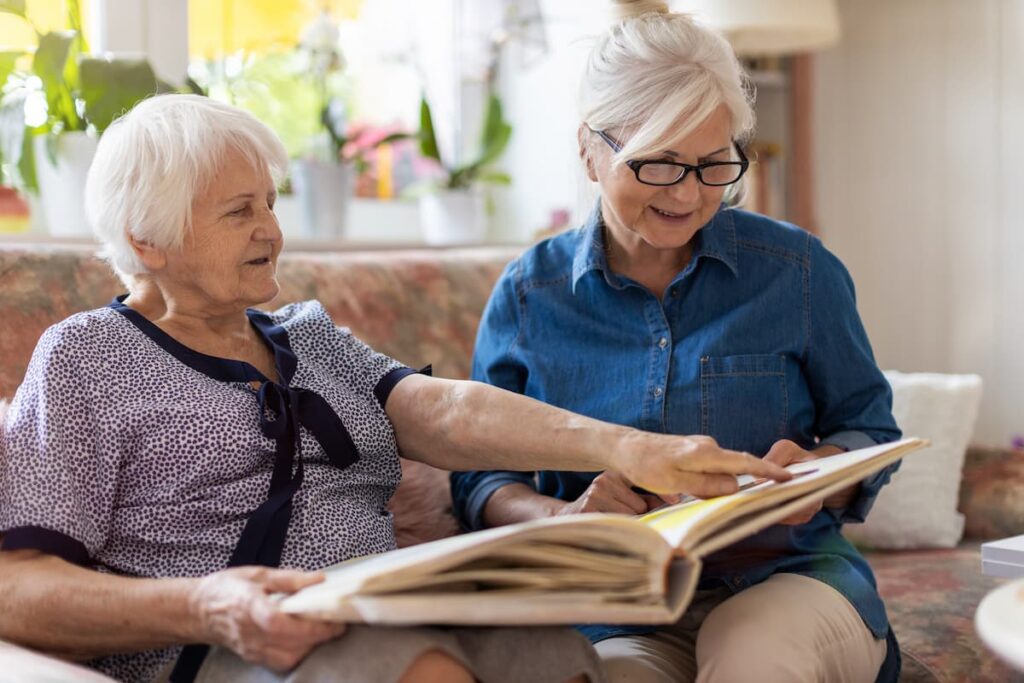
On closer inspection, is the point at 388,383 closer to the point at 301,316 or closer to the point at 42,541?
the point at 301,316

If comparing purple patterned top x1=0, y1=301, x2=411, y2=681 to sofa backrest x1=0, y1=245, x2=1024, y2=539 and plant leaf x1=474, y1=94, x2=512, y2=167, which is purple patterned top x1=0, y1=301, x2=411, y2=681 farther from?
plant leaf x1=474, y1=94, x2=512, y2=167

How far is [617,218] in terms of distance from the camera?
157 centimetres

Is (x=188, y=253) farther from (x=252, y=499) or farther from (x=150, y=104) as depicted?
(x=252, y=499)

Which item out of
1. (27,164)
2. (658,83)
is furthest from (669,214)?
(27,164)

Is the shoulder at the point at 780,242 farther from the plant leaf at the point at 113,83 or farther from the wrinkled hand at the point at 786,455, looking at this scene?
the plant leaf at the point at 113,83

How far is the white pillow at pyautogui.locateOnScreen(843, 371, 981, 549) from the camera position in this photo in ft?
7.03

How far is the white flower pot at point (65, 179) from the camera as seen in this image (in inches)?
86.6

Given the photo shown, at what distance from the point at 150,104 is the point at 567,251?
2.00ft

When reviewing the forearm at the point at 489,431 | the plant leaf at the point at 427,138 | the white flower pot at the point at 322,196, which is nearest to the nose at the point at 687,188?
the forearm at the point at 489,431

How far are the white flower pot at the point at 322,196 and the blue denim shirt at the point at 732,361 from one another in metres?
1.34

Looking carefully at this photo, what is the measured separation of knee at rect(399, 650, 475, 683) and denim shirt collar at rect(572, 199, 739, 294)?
2.14 ft

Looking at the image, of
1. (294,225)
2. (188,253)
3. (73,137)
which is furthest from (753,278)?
(294,225)

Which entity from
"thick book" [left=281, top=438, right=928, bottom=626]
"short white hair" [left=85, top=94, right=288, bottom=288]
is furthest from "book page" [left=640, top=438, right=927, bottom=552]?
"short white hair" [left=85, top=94, right=288, bottom=288]

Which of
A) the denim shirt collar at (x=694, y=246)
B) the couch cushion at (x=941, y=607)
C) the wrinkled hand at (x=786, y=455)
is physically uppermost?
the denim shirt collar at (x=694, y=246)
